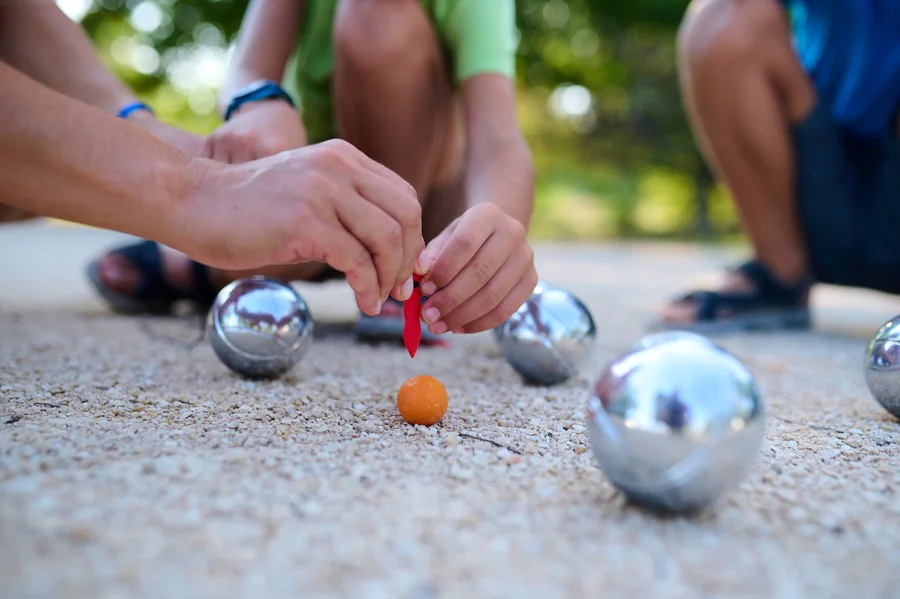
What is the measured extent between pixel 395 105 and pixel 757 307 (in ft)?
5.97

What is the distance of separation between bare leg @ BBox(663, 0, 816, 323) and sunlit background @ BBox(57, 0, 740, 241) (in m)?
9.77

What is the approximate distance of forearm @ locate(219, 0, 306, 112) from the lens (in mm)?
2516

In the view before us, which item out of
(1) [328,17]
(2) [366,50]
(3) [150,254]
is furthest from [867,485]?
(3) [150,254]

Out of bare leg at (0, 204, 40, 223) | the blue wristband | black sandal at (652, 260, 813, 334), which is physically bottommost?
black sandal at (652, 260, 813, 334)

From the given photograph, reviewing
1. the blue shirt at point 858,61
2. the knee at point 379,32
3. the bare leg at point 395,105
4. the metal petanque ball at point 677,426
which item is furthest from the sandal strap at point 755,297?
the metal petanque ball at point 677,426

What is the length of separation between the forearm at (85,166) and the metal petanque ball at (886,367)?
5.09 ft

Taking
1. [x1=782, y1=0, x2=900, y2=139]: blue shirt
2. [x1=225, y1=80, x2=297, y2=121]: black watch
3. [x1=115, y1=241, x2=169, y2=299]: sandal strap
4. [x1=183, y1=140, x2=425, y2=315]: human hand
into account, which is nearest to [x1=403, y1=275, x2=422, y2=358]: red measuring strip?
[x1=183, y1=140, x2=425, y2=315]: human hand

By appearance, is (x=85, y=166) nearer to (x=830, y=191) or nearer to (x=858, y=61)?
(x=830, y=191)

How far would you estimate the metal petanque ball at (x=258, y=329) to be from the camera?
6.20 ft

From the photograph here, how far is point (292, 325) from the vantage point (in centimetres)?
193

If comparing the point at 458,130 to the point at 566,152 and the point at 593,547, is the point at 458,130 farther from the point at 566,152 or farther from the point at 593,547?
the point at 566,152

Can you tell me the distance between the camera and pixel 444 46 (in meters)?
2.67

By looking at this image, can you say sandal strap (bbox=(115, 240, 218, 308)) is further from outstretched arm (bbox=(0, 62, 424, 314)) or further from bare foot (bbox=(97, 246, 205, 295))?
outstretched arm (bbox=(0, 62, 424, 314))

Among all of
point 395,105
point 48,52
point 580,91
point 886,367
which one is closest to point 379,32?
point 395,105
